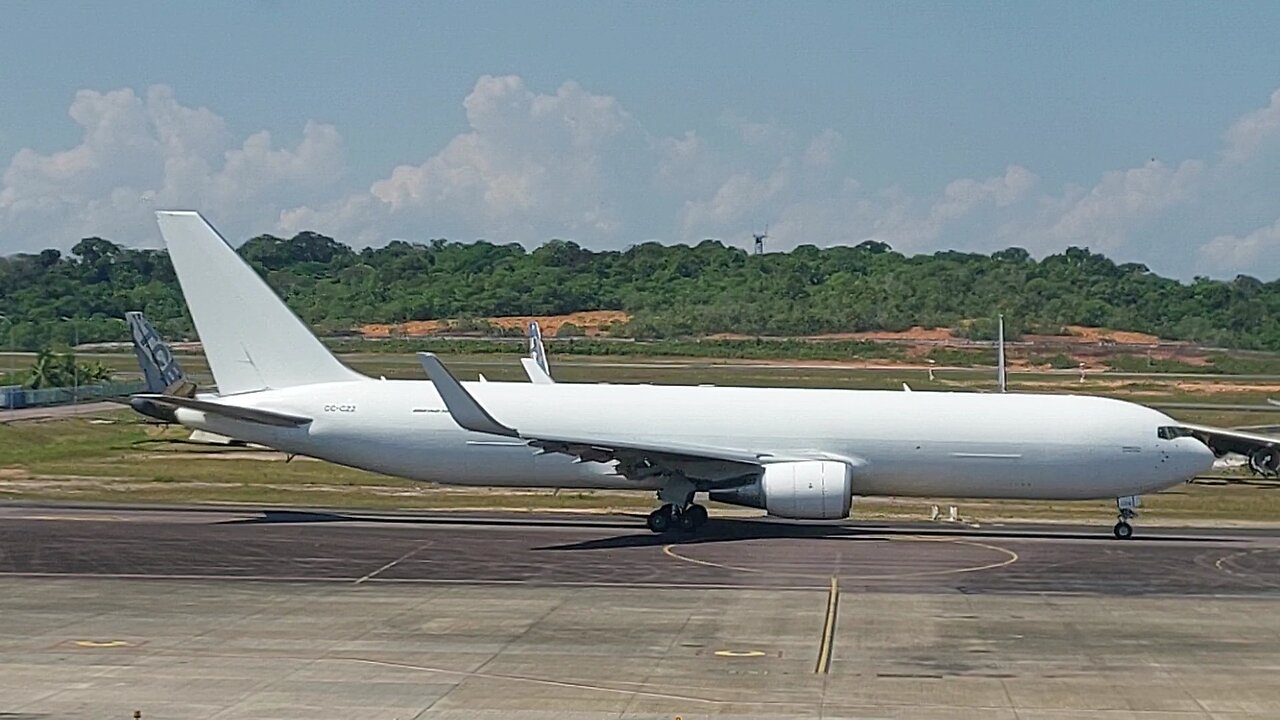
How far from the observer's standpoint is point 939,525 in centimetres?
4162

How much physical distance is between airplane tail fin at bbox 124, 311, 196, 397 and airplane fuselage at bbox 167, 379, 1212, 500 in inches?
238

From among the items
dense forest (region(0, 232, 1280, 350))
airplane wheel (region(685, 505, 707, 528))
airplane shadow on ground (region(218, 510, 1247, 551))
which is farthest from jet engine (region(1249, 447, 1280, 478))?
dense forest (region(0, 232, 1280, 350))

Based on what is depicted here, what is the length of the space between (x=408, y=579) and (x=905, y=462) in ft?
43.4

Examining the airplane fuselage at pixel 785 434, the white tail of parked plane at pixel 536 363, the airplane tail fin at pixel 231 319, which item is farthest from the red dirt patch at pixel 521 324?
the airplane fuselage at pixel 785 434

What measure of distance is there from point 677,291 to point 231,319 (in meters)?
98.5

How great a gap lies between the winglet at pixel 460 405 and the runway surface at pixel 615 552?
248 cm

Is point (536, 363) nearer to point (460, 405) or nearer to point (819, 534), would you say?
point (819, 534)

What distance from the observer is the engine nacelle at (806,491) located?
3675 centimetres

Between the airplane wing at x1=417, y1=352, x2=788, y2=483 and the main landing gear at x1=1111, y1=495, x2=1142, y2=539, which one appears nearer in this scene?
the airplane wing at x1=417, y1=352, x2=788, y2=483

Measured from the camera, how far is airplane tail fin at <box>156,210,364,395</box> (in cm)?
4100

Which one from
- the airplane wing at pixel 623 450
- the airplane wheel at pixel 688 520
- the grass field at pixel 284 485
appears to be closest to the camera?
the airplane wing at pixel 623 450

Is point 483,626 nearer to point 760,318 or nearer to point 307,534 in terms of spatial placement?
point 307,534

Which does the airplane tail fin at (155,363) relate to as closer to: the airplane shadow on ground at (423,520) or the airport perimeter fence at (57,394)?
the airplane shadow on ground at (423,520)

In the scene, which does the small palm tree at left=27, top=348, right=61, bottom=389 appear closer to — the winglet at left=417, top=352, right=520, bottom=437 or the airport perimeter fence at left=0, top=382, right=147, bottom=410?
the airport perimeter fence at left=0, top=382, right=147, bottom=410
